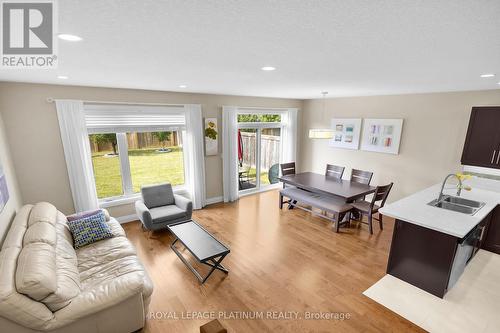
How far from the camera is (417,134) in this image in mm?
4512

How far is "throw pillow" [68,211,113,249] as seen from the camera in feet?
9.59

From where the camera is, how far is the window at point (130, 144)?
403 centimetres

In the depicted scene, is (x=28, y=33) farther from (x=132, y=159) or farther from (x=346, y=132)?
(x=346, y=132)

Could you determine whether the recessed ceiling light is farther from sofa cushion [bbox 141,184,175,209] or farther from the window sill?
the window sill

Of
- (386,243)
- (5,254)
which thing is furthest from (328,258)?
(5,254)

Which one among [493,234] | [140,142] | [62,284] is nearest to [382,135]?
[493,234]

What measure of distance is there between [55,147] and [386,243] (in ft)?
18.0

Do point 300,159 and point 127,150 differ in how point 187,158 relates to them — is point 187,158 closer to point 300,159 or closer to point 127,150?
point 127,150

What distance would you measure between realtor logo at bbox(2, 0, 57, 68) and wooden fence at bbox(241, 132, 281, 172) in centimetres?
438

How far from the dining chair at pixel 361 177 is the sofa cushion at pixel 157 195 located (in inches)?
148

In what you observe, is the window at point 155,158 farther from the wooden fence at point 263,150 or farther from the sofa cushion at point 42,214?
the wooden fence at point 263,150

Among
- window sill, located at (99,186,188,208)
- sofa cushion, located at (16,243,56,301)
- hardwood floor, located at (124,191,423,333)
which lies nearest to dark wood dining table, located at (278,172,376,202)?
hardwood floor, located at (124,191,423,333)

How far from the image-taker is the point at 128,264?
8.38ft

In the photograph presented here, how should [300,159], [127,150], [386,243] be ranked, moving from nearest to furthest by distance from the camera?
[386,243] → [127,150] → [300,159]
